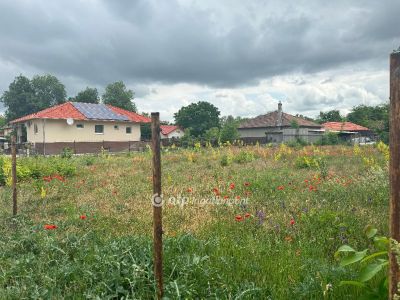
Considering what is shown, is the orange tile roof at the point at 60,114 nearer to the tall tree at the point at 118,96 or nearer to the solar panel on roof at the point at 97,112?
the solar panel on roof at the point at 97,112

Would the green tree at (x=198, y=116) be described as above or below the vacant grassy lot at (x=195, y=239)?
above

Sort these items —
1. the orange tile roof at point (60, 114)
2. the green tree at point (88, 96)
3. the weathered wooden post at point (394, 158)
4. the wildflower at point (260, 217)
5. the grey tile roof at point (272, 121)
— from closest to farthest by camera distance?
the weathered wooden post at point (394, 158)
the wildflower at point (260, 217)
the orange tile roof at point (60, 114)
the grey tile roof at point (272, 121)
the green tree at point (88, 96)

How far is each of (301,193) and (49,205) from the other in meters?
4.70

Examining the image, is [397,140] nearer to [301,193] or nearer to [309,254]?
[309,254]

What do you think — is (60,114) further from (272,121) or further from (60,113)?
(272,121)

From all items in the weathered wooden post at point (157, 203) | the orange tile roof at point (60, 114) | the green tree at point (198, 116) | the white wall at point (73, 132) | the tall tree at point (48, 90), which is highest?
the tall tree at point (48, 90)

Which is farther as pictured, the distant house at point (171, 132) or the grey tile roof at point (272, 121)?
the distant house at point (171, 132)

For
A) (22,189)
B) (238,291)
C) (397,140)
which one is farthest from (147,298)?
(22,189)

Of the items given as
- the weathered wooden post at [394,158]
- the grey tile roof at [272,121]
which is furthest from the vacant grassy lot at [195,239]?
the grey tile roof at [272,121]

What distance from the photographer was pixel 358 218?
421 cm

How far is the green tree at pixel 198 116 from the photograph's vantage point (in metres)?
54.3

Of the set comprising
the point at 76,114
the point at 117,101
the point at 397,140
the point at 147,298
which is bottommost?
the point at 147,298

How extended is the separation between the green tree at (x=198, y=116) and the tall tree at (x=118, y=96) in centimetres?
879

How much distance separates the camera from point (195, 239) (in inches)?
133
